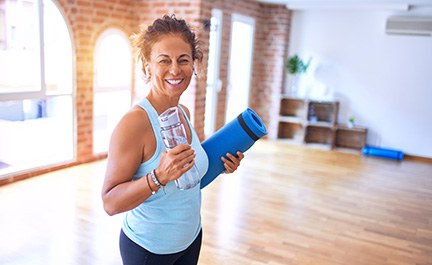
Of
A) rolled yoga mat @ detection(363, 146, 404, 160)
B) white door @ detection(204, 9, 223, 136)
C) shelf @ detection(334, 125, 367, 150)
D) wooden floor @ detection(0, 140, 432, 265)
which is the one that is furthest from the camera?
shelf @ detection(334, 125, 367, 150)

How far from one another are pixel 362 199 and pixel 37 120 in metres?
3.52

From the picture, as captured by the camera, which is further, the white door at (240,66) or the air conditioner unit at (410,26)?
the white door at (240,66)

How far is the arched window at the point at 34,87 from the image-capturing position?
388 cm

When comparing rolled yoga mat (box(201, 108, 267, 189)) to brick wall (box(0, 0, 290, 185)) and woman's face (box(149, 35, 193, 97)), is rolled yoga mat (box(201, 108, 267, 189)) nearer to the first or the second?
woman's face (box(149, 35, 193, 97))

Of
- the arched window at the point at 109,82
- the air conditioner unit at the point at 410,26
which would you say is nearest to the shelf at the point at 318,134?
the air conditioner unit at the point at 410,26

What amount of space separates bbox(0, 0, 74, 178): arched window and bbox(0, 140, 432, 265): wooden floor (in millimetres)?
306

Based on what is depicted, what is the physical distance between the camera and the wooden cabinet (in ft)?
21.0

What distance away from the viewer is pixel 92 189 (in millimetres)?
3887

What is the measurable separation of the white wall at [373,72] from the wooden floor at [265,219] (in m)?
1.29

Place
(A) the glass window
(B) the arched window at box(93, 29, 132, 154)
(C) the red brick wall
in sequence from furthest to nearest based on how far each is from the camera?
(B) the arched window at box(93, 29, 132, 154), (C) the red brick wall, (A) the glass window

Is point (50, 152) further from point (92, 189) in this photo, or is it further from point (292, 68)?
point (292, 68)

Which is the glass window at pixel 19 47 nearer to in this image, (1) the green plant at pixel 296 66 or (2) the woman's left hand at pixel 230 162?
(2) the woman's left hand at pixel 230 162

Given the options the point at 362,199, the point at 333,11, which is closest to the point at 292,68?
the point at 333,11

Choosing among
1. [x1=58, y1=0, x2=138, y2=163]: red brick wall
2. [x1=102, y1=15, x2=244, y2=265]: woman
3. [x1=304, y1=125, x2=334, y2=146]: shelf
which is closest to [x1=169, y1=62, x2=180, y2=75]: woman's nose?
[x1=102, y1=15, x2=244, y2=265]: woman
